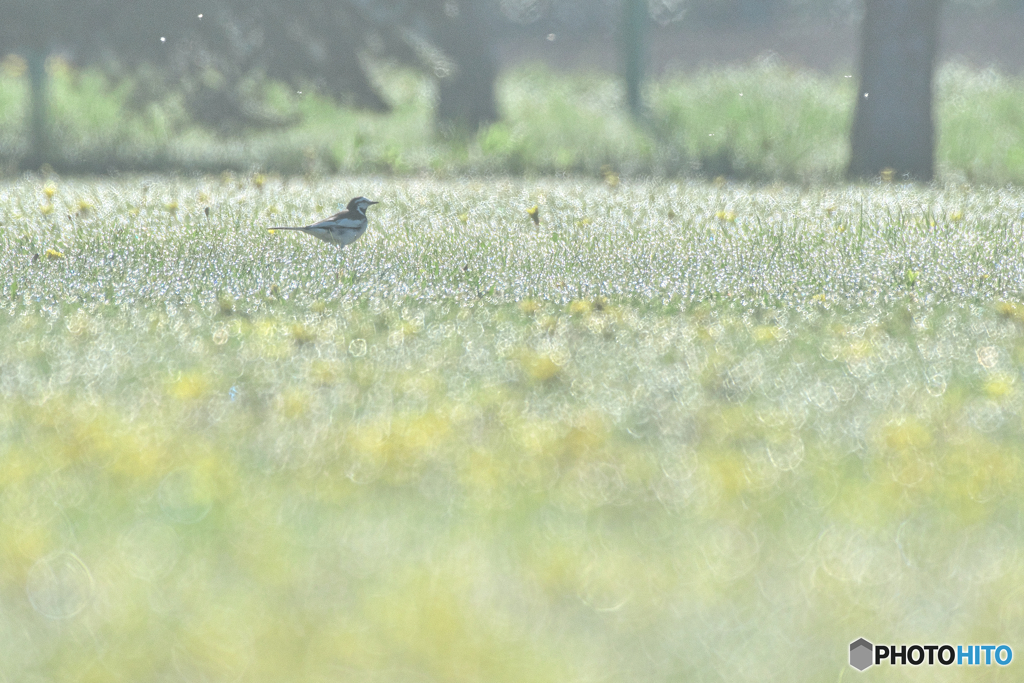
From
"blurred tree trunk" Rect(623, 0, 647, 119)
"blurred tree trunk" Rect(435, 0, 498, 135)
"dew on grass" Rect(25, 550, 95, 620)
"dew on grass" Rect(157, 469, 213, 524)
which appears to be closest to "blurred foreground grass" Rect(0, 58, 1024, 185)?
"blurred tree trunk" Rect(623, 0, 647, 119)

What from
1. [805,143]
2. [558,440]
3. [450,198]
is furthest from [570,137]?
[558,440]

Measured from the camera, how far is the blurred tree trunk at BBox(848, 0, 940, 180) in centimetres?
1221

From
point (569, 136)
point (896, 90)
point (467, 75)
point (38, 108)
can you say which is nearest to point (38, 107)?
point (38, 108)

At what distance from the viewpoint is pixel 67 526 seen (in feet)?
10.1

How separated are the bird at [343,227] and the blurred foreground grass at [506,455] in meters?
0.14

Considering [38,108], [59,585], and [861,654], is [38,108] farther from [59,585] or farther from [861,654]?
[861,654]

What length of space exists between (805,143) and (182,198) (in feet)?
24.6

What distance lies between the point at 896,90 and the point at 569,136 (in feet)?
13.4

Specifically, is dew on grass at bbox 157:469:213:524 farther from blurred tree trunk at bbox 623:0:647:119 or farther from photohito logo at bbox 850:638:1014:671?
blurred tree trunk at bbox 623:0:647:119

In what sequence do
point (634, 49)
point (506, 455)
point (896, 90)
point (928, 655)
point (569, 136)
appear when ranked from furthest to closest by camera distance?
1. point (634, 49)
2. point (569, 136)
3. point (896, 90)
4. point (506, 455)
5. point (928, 655)

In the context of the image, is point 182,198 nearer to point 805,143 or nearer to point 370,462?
point 370,462

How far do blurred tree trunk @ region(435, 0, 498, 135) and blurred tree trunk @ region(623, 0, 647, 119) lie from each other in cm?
A: 192

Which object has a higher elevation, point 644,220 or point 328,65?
point 328,65

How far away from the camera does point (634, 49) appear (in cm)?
1762
